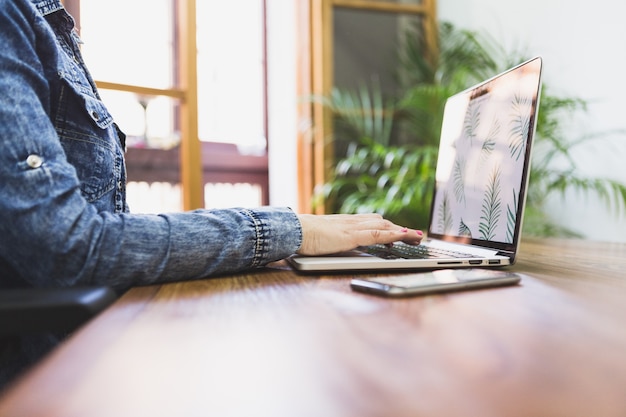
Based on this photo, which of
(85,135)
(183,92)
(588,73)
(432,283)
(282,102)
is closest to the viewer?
(432,283)

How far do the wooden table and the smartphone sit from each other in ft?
0.05

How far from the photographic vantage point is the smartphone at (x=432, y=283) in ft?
1.68

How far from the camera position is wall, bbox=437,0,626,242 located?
6.61ft

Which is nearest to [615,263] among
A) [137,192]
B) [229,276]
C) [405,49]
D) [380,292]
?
[380,292]

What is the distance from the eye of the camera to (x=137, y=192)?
289 centimetres

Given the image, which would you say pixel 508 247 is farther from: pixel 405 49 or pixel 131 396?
pixel 405 49

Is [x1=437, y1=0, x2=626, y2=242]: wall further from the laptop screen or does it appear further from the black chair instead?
the black chair

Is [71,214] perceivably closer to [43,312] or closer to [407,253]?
[43,312]

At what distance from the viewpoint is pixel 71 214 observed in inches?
21.6

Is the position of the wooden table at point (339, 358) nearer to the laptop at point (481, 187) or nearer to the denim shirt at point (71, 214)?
the denim shirt at point (71, 214)

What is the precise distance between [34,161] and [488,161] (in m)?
0.67

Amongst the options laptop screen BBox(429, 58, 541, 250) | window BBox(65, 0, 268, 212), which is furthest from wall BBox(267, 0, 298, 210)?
laptop screen BBox(429, 58, 541, 250)

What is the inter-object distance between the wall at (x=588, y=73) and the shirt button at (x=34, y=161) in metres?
2.08

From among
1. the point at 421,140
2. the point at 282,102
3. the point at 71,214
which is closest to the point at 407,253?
the point at 71,214
